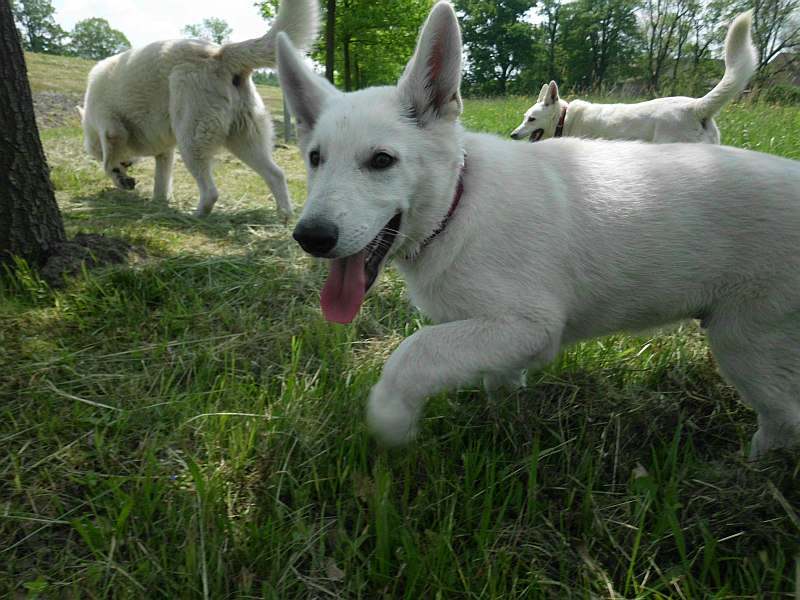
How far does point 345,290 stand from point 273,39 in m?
4.54

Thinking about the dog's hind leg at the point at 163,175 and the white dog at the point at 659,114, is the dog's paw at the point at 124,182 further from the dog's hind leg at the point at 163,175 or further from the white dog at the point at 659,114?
the white dog at the point at 659,114

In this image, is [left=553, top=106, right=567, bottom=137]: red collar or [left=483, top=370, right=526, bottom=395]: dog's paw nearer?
[left=483, top=370, right=526, bottom=395]: dog's paw

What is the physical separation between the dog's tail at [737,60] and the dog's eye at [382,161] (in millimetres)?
5488

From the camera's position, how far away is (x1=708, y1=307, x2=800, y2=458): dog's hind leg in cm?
Answer: 209

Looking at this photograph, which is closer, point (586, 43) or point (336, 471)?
point (336, 471)

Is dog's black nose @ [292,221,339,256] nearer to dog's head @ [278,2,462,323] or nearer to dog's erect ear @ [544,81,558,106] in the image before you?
dog's head @ [278,2,462,323]

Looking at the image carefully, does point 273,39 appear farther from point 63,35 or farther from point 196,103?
point 63,35

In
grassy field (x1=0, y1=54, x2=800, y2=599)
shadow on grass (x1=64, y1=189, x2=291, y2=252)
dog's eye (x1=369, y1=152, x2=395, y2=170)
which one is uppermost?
dog's eye (x1=369, y1=152, x2=395, y2=170)

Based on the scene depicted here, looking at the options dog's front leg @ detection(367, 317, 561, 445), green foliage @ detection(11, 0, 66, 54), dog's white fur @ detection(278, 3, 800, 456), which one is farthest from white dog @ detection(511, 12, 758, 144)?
green foliage @ detection(11, 0, 66, 54)

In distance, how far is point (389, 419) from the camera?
6.36 ft

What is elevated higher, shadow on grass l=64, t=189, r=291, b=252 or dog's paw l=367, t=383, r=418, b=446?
dog's paw l=367, t=383, r=418, b=446

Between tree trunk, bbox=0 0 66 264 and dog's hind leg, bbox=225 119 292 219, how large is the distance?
2692 millimetres

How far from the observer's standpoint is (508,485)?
1919 millimetres

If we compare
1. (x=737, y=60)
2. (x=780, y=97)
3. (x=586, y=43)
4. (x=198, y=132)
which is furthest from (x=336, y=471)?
(x=586, y=43)
